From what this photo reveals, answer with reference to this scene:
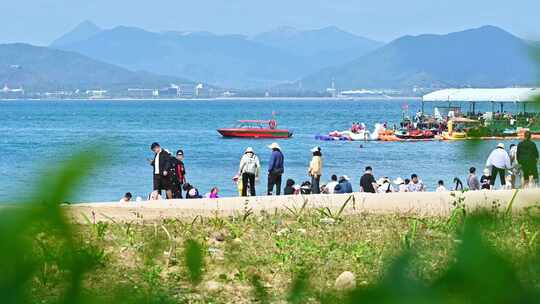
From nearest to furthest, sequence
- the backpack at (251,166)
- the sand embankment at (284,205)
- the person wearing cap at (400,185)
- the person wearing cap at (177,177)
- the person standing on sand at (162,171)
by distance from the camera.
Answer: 1. the sand embankment at (284,205)
2. the person standing on sand at (162,171)
3. the person wearing cap at (177,177)
4. the backpack at (251,166)
5. the person wearing cap at (400,185)

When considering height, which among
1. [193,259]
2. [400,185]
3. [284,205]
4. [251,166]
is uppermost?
[193,259]

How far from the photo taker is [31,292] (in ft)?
2.16

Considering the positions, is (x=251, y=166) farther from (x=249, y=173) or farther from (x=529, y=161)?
(x=529, y=161)

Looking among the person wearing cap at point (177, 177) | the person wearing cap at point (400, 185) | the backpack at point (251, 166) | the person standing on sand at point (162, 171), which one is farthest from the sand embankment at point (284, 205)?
the person wearing cap at point (400, 185)

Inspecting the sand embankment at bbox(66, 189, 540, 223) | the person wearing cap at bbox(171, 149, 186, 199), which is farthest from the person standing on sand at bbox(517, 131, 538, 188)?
the person wearing cap at bbox(171, 149, 186, 199)

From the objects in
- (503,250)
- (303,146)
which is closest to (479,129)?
(503,250)

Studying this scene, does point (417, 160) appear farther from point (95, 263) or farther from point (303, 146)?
point (95, 263)

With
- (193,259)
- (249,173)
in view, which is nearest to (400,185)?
(249,173)

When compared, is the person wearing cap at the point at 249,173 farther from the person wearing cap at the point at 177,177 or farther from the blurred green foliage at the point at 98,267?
the blurred green foliage at the point at 98,267

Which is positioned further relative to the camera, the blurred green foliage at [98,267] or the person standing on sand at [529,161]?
the person standing on sand at [529,161]

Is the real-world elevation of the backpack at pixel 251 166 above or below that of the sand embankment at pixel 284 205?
above

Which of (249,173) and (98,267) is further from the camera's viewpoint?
(249,173)

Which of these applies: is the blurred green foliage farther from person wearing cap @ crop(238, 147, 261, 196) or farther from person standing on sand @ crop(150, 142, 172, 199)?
person wearing cap @ crop(238, 147, 261, 196)

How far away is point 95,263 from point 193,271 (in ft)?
0.47
